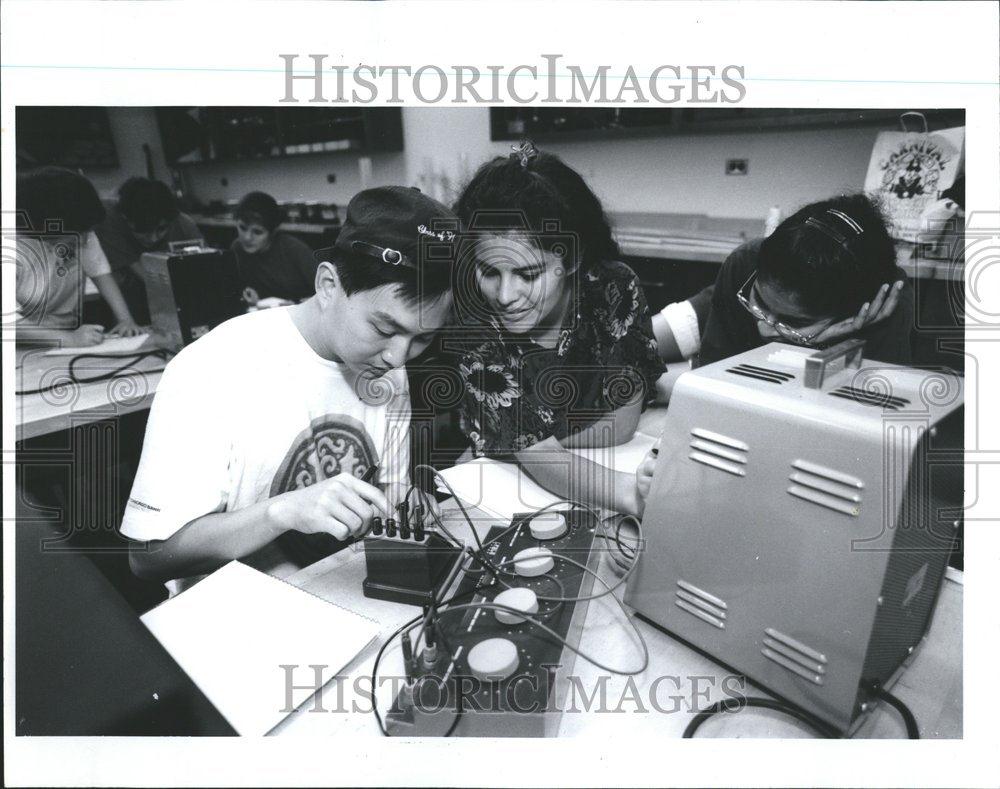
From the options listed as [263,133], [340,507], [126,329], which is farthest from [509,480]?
[263,133]

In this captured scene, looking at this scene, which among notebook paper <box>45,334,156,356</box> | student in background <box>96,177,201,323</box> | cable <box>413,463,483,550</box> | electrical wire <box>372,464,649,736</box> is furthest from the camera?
student in background <box>96,177,201,323</box>

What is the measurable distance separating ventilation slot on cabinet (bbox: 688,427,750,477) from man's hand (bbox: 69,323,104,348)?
6.35 feet

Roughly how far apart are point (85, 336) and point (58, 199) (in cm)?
82

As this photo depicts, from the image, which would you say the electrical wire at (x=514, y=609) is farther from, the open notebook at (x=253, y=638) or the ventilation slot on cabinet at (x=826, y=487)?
the ventilation slot on cabinet at (x=826, y=487)

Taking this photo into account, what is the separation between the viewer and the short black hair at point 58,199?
3.17ft

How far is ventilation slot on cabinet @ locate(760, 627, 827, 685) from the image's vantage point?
0.59 m

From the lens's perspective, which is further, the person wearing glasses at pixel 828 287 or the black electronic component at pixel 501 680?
the person wearing glasses at pixel 828 287

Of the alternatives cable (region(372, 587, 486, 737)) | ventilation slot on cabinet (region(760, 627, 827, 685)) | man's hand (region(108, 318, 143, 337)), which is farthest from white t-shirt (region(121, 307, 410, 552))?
man's hand (region(108, 318, 143, 337))

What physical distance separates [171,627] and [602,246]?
0.95 meters

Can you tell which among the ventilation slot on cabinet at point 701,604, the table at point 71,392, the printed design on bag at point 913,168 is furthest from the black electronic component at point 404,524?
the table at point 71,392

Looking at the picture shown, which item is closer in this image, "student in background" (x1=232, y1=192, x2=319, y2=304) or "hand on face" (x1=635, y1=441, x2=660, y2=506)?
"hand on face" (x1=635, y1=441, x2=660, y2=506)

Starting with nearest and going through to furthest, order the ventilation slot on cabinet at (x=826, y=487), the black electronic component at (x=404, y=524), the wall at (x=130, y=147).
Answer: the ventilation slot on cabinet at (x=826, y=487) < the black electronic component at (x=404, y=524) < the wall at (x=130, y=147)

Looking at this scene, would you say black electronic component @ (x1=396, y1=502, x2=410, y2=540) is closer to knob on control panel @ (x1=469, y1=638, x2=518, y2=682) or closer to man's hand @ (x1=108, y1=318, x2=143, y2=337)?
knob on control panel @ (x1=469, y1=638, x2=518, y2=682)

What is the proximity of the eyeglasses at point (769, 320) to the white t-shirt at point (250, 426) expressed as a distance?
0.66m
